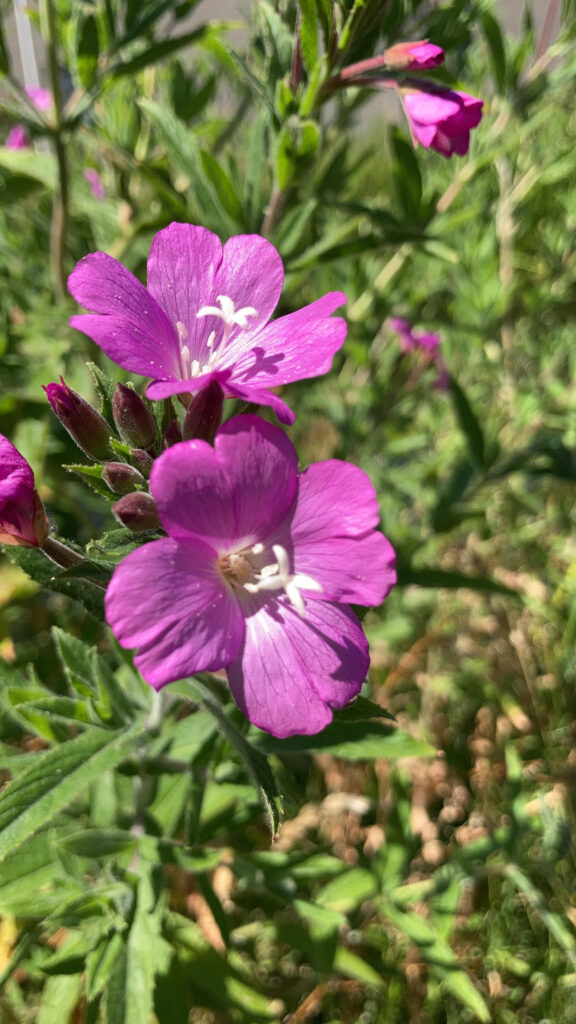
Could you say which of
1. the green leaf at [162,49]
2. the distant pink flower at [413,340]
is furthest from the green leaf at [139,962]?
the distant pink flower at [413,340]

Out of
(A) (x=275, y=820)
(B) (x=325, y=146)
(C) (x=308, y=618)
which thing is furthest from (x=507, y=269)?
(A) (x=275, y=820)

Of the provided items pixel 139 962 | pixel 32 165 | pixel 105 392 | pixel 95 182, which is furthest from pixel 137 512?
pixel 95 182

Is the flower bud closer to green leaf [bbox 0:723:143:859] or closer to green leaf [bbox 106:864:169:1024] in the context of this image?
green leaf [bbox 0:723:143:859]

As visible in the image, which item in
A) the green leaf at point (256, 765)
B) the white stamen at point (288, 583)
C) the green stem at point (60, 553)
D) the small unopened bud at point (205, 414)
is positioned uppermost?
the small unopened bud at point (205, 414)

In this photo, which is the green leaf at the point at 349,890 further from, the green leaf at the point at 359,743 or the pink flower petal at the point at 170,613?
the pink flower petal at the point at 170,613

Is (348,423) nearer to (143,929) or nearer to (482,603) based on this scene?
(482,603)

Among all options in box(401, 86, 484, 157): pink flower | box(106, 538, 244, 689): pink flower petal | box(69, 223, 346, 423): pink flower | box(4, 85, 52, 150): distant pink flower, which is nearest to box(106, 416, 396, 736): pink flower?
box(106, 538, 244, 689): pink flower petal
